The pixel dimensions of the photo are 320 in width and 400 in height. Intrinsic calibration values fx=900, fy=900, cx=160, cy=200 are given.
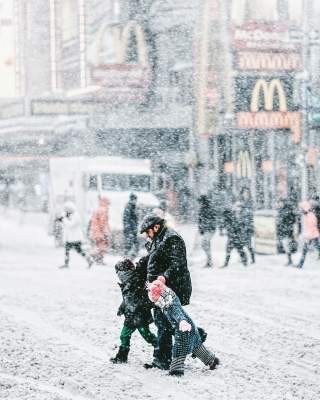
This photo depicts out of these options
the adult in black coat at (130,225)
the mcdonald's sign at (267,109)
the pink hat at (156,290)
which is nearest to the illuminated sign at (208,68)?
the mcdonald's sign at (267,109)

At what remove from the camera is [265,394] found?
25.4 feet

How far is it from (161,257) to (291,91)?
27005 millimetres

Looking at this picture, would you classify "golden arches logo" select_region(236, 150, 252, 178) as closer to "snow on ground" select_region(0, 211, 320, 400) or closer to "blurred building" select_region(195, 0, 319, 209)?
"blurred building" select_region(195, 0, 319, 209)

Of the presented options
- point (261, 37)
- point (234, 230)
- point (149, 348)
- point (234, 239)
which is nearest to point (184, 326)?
point (149, 348)

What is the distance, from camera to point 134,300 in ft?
29.6

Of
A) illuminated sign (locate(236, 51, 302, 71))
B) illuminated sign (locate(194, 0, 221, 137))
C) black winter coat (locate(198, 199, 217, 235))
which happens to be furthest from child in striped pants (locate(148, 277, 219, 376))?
illuminated sign (locate(194, 0, 221, 137))

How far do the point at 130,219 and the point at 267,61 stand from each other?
944cm

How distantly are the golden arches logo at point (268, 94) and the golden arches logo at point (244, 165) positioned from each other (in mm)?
7292

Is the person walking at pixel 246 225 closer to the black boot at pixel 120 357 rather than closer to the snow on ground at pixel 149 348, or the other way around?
the snow on ground at pixel 149 348

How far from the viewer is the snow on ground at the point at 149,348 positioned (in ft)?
26.4

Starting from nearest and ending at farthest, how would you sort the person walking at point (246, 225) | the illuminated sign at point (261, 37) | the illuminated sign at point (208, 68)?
the person walking at point (246, 225)
the illuminated sign at point (261, 37)
the illuminated sign at point (208, 68)

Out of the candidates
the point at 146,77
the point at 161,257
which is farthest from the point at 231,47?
the point at 161,257

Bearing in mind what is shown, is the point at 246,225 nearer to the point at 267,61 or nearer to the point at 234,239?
the point at 234,239

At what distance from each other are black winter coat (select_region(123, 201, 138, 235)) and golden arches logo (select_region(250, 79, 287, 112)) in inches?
366
